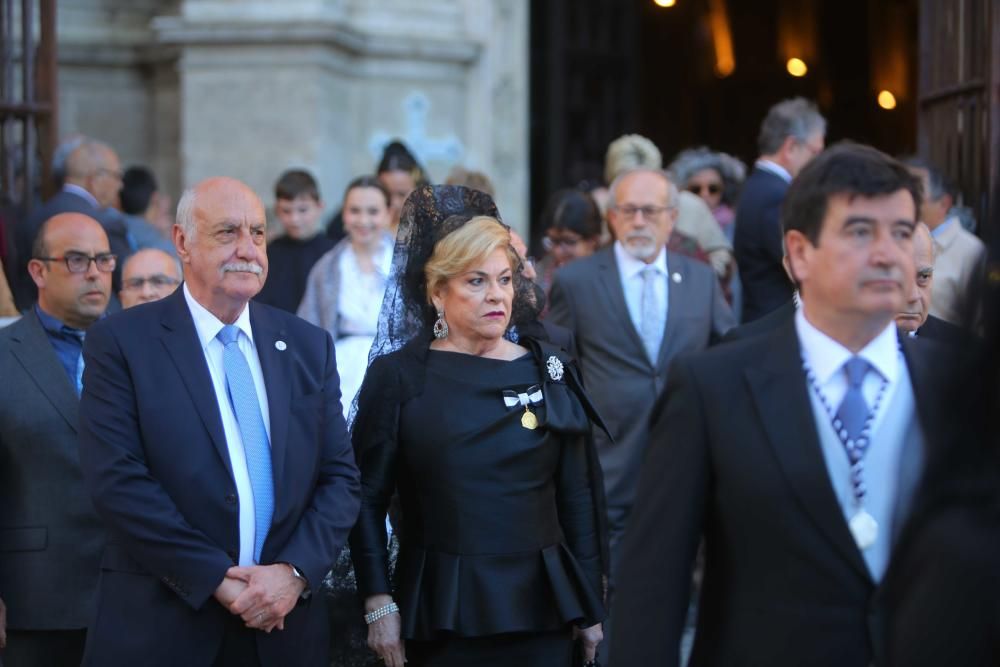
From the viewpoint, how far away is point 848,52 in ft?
66.8

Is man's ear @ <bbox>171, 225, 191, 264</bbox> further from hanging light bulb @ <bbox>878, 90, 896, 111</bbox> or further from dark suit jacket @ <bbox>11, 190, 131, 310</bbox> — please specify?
hanging light bulb @ <bbox>878, 90, 896, 111</bbox>

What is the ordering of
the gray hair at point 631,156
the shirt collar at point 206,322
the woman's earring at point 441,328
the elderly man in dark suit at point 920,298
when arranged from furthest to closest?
the gray hair at point 631,156 < the woman's earring at point 441,328 < the elderly man in dark suit at point 920,298 < the shirt collar at point 206,322

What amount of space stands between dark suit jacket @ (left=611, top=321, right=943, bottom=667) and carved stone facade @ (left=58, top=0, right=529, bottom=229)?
27.1ft

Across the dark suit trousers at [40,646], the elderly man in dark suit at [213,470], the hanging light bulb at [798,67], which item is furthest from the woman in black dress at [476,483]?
the hanging light bulb at [798,67]

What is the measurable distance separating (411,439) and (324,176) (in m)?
6.83


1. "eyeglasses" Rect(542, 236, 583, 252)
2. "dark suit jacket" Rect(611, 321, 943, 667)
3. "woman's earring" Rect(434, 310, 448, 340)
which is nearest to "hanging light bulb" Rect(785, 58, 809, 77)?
"eyeglasses" Rect(542, 236, 583, 252)

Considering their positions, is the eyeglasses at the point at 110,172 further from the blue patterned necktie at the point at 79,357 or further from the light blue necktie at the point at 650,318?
the blue patterned necktie at the point at 79,357

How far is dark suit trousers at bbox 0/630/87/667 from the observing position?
5.29m

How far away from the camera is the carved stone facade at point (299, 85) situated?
11461 millimetres

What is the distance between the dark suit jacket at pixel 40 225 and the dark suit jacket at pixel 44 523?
310cm

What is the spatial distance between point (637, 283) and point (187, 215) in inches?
125

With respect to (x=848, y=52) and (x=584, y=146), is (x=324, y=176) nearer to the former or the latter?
(x=584, y=146)

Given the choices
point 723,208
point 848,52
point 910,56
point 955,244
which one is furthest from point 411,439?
point 848,52

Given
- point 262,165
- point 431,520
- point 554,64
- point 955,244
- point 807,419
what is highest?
point 554,64
